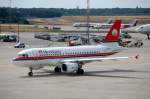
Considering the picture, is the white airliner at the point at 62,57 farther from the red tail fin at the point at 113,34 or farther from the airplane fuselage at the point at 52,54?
the red tail fin at the point at 113,34

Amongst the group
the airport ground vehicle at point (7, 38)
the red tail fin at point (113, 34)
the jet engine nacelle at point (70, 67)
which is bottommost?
the jet engine nacelle at point (70, 67)

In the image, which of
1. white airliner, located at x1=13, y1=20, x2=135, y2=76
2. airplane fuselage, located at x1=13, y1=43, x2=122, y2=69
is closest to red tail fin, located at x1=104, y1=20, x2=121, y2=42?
white airliner, located at x1=13, y1=20, x2=135, y2=76

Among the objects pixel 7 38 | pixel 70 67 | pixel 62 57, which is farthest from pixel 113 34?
pixel 7 38

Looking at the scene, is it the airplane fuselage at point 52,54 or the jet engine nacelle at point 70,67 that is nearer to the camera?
the airplane fuselage at point 52,54

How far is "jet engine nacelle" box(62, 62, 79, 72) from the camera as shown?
56906 millimetres

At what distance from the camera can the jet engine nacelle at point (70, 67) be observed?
56.9 m

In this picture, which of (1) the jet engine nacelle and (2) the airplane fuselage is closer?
(2) the airplane fuselage

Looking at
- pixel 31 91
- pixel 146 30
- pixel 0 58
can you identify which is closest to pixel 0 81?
pixel 31 91

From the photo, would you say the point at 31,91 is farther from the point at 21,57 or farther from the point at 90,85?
the point at 21,57

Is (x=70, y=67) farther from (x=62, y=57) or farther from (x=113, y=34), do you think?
(x=113, y=34)

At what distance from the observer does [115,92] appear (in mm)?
42406

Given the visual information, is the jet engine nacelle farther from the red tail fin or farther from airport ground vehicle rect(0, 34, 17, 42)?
airport ground vehicle rect(0, 34, 17, 42)

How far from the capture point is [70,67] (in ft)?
187

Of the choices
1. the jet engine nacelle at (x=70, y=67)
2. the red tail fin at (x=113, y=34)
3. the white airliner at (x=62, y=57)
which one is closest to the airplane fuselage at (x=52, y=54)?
the white airliner at (x=62, y=57)
